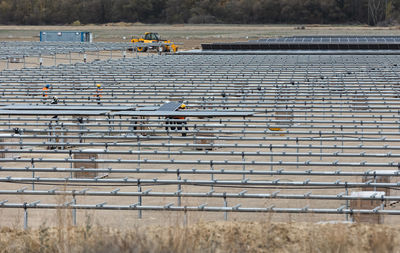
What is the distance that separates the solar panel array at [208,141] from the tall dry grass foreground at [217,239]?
39.3 inches

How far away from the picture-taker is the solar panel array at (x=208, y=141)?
45.9 feet

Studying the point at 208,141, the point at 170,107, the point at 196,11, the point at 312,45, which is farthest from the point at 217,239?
the point at 196,11

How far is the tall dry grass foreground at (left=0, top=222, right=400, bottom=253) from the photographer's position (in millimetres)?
8773

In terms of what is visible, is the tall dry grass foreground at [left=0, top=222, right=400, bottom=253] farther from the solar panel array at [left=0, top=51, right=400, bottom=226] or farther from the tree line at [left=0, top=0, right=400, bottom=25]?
the tree line at [left=0, top=0, right=400, bottom=25]

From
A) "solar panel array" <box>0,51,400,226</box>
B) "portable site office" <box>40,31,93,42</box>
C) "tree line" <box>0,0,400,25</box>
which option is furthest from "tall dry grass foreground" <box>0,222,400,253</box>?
"tree line" <box>0,0,400,25</box>

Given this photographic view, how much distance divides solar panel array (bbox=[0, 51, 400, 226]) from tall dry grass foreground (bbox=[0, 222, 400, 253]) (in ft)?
3.28

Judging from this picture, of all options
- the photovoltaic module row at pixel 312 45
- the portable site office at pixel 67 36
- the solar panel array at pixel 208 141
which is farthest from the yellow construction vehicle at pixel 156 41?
the solar panel array at pixel 208 141

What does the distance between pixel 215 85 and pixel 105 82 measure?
5106 mm

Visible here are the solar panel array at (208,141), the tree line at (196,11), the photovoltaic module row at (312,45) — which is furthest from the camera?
the tree line at (196,11)

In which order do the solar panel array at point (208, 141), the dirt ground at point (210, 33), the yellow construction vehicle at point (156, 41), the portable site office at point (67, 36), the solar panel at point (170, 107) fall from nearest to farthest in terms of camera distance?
the solar panel array at point (208, 141) → the solar panel at point (170, 107) → the yellow construction vehicle at point (156, 41) → the portable site office at point (67, 36) → the dirt ground at point (210, 33)

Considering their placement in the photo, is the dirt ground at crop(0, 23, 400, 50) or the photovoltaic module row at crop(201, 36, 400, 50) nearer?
the photovoltaic module row at crop(201, 36, 400, 50)

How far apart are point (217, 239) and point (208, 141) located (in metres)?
12.1

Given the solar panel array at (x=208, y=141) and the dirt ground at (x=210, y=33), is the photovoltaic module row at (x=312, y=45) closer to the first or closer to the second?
the solar panel array at (x=208, y=141)

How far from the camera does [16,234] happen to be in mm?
11109
